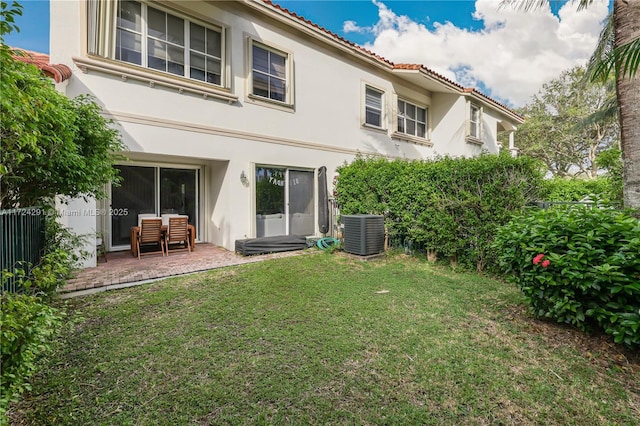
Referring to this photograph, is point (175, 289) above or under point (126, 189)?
under

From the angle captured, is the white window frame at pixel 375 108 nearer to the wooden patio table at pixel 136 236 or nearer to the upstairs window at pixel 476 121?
the upstairs window at pixel 476 121

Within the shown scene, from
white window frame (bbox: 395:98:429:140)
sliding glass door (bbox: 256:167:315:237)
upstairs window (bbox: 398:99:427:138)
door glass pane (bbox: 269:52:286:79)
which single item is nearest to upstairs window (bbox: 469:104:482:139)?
white window frame (bbox: 395:98:429:140)

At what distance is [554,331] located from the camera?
11.8ft

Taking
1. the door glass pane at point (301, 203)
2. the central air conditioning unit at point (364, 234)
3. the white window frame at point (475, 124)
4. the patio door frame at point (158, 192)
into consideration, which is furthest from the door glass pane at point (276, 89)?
the white window frame at point (475, 124)

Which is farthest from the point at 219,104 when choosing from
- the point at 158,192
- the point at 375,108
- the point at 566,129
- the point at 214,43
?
the point at 566,129

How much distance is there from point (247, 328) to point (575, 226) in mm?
4131

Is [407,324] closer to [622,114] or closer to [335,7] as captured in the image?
[622,114]

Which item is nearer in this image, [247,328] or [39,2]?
[247,328]

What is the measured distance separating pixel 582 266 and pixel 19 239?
6494 mm

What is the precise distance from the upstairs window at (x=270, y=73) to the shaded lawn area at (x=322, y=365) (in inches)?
259

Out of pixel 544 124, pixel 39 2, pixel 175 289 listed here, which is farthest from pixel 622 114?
pixel 544 124

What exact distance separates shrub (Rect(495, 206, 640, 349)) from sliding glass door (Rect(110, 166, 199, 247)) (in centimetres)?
835

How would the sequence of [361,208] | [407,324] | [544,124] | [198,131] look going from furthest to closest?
[544,124] < [361,208] < [198,131] < [407,324]

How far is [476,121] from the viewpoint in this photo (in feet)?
50.1
